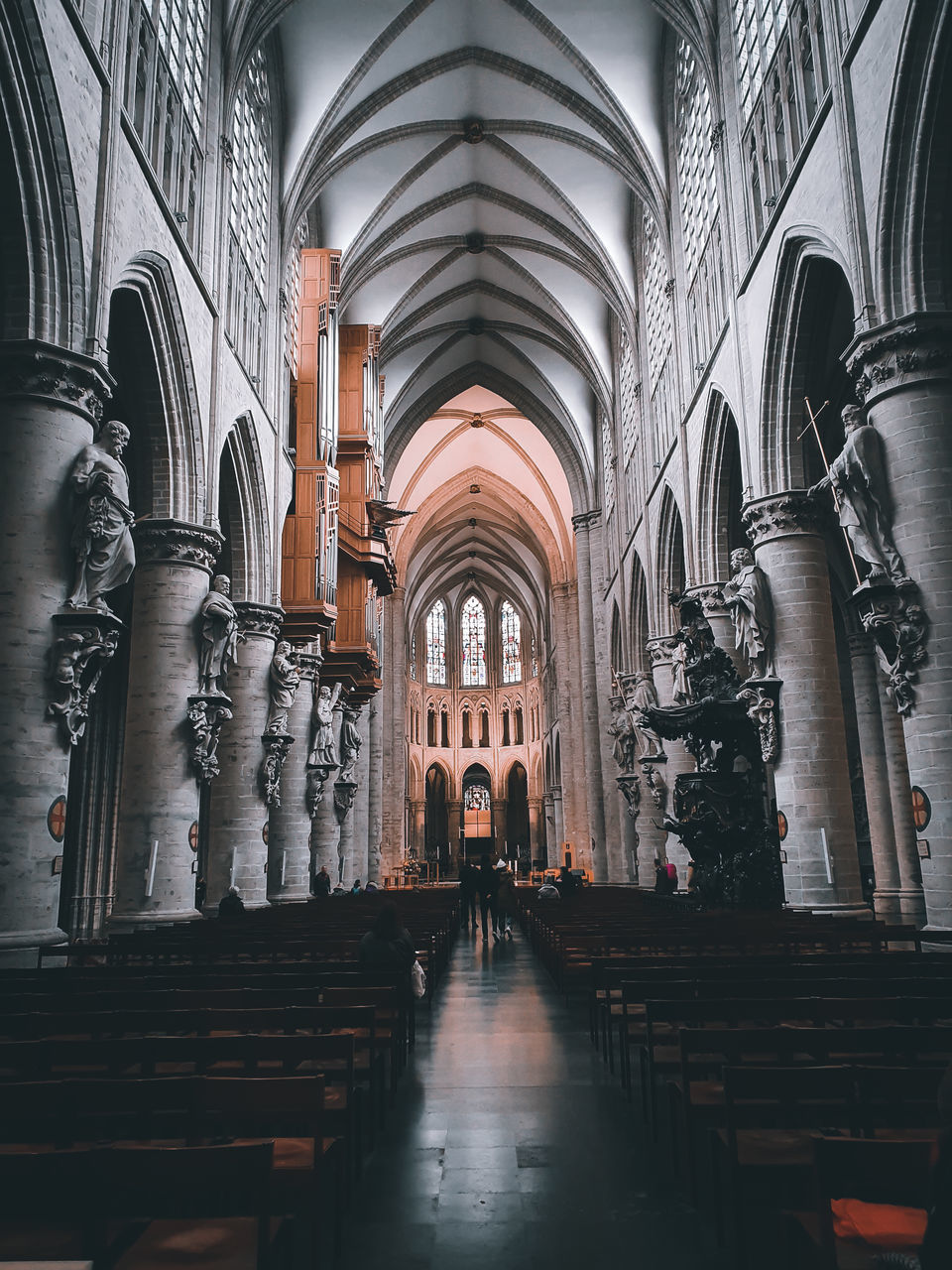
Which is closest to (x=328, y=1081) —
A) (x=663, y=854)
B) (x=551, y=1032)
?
(x=551, y=1032)

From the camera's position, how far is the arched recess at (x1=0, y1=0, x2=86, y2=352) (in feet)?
30.4

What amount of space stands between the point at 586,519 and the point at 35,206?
2685 cm

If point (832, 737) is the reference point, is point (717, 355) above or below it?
above

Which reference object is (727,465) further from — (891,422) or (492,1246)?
(492,1246)

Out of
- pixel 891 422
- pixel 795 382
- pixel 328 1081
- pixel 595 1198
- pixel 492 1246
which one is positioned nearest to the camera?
pixel 492 1246

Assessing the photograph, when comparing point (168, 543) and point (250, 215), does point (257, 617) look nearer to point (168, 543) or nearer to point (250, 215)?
point (168, 543)

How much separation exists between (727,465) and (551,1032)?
12.9 metres

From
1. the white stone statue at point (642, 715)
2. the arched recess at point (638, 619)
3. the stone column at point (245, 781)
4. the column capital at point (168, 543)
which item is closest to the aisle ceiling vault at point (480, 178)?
the arched recess at point (638, 619)

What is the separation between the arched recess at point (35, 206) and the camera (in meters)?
9.26

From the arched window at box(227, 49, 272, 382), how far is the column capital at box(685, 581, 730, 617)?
9546mm

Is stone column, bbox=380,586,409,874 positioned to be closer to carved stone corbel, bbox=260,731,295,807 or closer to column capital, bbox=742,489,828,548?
carved stone corbel, bbox=260,731,295,807

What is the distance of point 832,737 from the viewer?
13234 mm

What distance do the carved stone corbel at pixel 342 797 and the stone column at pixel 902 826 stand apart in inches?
555

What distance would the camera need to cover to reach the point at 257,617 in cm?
1864
